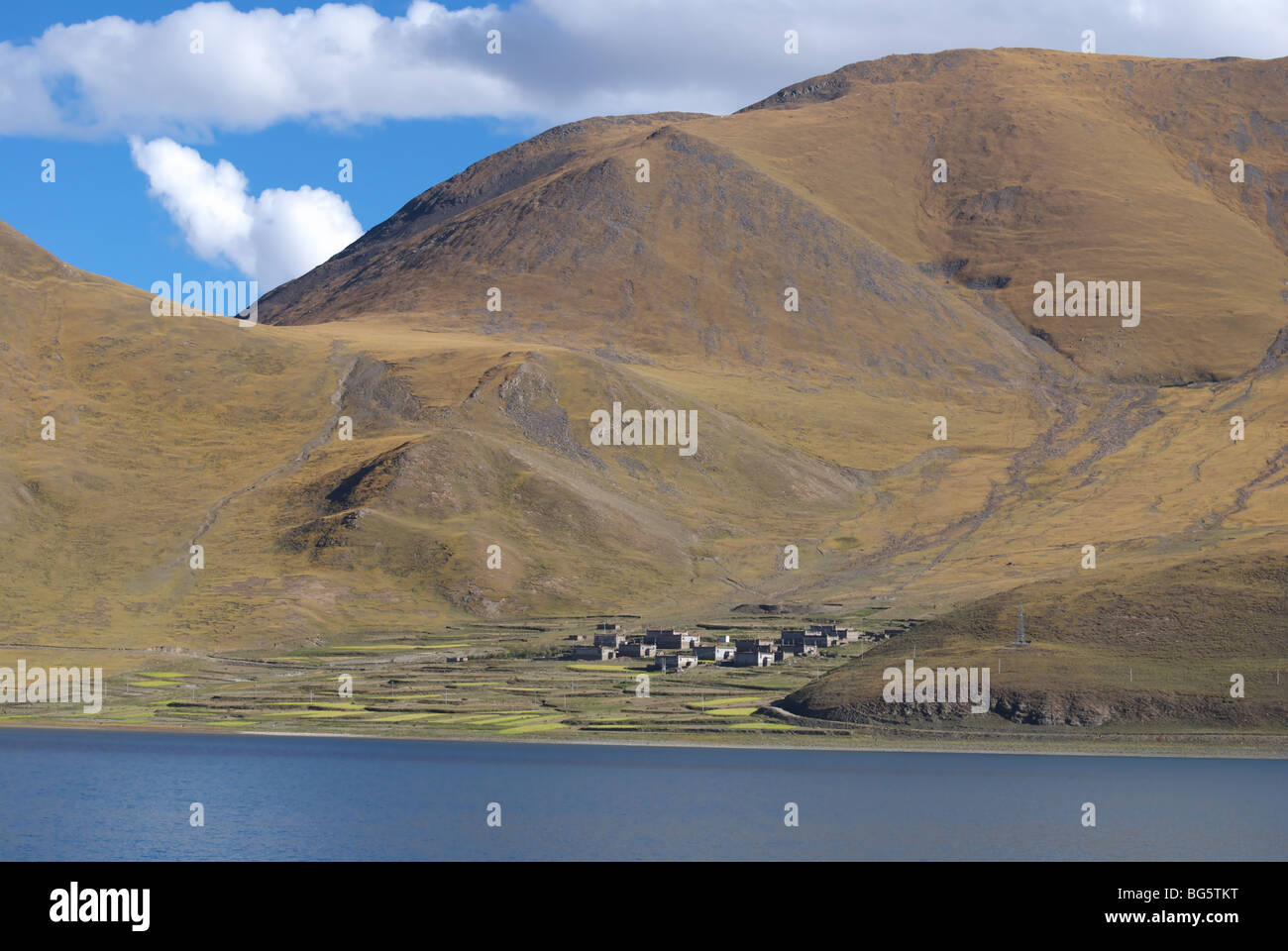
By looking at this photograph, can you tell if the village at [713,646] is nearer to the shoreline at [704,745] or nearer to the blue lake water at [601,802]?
the shoreline at [704,745]

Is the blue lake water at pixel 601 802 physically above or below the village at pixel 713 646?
below

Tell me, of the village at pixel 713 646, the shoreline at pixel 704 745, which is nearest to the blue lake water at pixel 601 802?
the shoreline at pixel 704 745

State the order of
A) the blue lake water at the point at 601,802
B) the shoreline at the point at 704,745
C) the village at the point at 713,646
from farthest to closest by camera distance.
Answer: the village at the point at 713,646
the shoreline at the point at 704,745
the blue lake water at the point at 601,802

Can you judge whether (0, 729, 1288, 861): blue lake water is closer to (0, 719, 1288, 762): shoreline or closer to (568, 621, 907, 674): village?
(0, 719, 1288, 762): shoreline

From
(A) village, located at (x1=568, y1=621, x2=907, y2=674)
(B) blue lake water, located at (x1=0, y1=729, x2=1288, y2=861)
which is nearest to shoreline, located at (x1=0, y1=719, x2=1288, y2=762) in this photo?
(B) blue lake water, located at (x1=0, y1=729, x2=1288, y2=861)

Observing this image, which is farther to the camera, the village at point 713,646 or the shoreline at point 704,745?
the village at point 713,646
